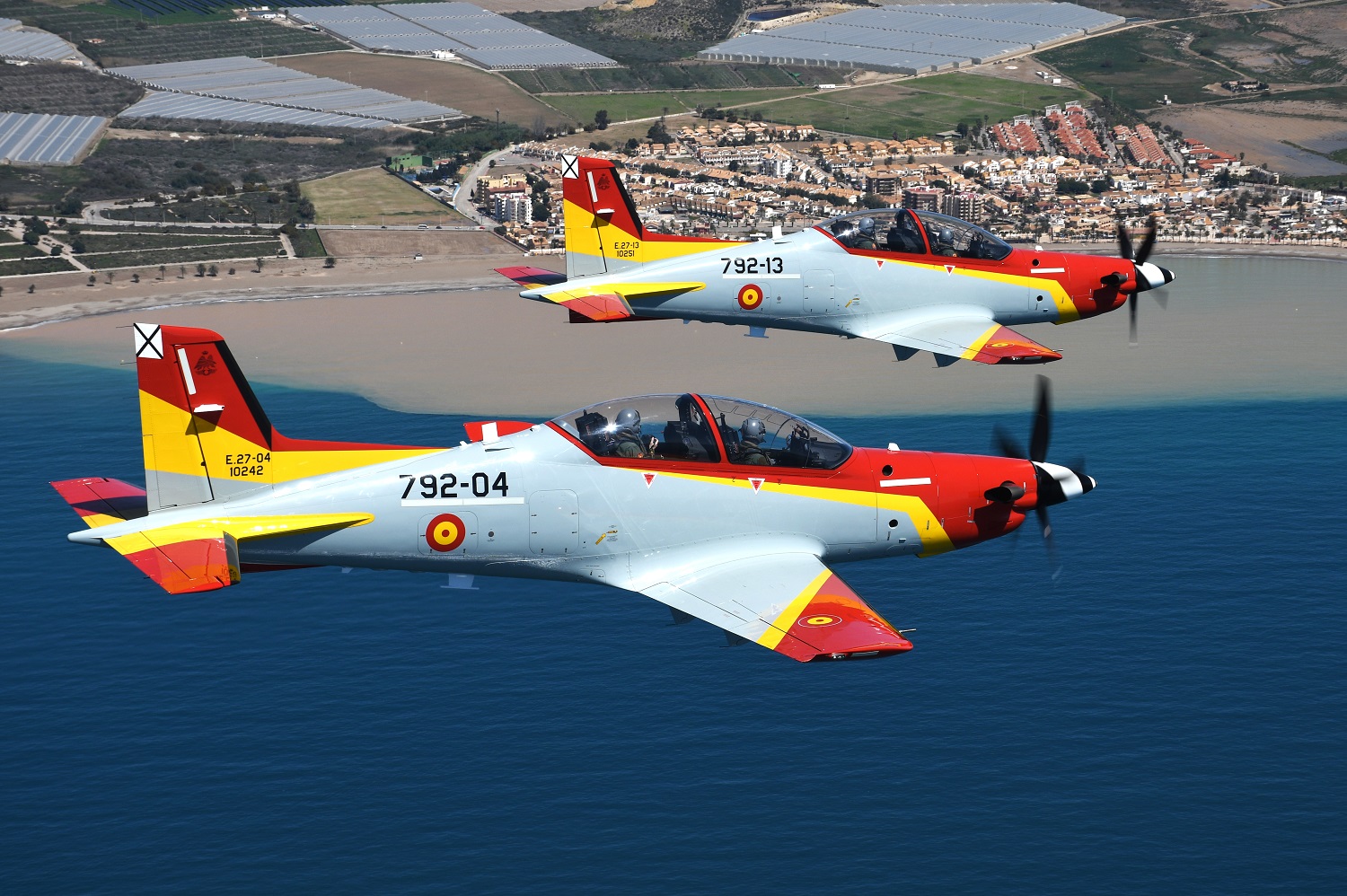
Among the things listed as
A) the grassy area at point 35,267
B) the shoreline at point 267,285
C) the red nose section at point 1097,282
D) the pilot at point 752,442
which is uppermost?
the red nose section at point 1097,282

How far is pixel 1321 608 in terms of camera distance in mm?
75062

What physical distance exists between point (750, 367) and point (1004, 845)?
222 feet

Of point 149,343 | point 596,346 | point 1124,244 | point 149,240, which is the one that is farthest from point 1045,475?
point 149,240

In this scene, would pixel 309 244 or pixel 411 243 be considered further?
pixel 411 243

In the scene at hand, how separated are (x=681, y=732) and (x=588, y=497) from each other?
25150 millimetres

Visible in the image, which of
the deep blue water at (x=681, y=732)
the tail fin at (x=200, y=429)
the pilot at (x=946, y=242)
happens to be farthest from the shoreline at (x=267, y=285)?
the tail fin at (x=200, y=429)

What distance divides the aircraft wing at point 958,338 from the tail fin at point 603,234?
7.36 m

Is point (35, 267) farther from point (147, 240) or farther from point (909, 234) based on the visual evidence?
point (909, 234)

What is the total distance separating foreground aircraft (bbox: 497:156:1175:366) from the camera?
184 feet

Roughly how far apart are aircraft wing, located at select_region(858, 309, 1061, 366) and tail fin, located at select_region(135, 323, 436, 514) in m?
22.9

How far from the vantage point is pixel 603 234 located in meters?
58.1

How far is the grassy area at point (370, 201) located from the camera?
17988cm

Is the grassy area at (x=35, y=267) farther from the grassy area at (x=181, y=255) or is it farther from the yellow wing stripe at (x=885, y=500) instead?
the yellow wing stripe at (x=885, y=500)

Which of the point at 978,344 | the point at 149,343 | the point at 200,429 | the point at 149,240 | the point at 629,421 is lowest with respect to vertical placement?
the point at 149,240
